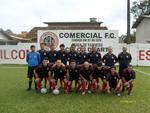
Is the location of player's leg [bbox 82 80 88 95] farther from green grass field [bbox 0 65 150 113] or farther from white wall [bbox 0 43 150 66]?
white wall [bbox 0 43 150 66]

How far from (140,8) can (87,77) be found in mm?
50110

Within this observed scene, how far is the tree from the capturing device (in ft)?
187

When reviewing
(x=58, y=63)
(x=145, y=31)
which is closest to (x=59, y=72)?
(x=58, y=63)

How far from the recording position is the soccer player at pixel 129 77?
10.6 meters

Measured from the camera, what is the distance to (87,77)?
10859 millimetres

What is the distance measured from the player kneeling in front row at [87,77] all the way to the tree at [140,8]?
47.9 m

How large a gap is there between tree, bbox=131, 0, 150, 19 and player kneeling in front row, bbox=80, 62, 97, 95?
47902mm

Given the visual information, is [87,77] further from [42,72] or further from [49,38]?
[49,38]

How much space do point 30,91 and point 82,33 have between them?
12407 mm

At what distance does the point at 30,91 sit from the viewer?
11.3 metres

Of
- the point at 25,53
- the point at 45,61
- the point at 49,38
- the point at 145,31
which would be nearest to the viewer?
the point at 45,61

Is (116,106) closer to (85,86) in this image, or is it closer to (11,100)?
(85,86)

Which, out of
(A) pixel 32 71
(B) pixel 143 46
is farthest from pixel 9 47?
(A) pixel 32 71

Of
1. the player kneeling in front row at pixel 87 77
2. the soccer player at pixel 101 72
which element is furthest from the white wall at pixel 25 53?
the player kneeling in front row at pixel 87 77
